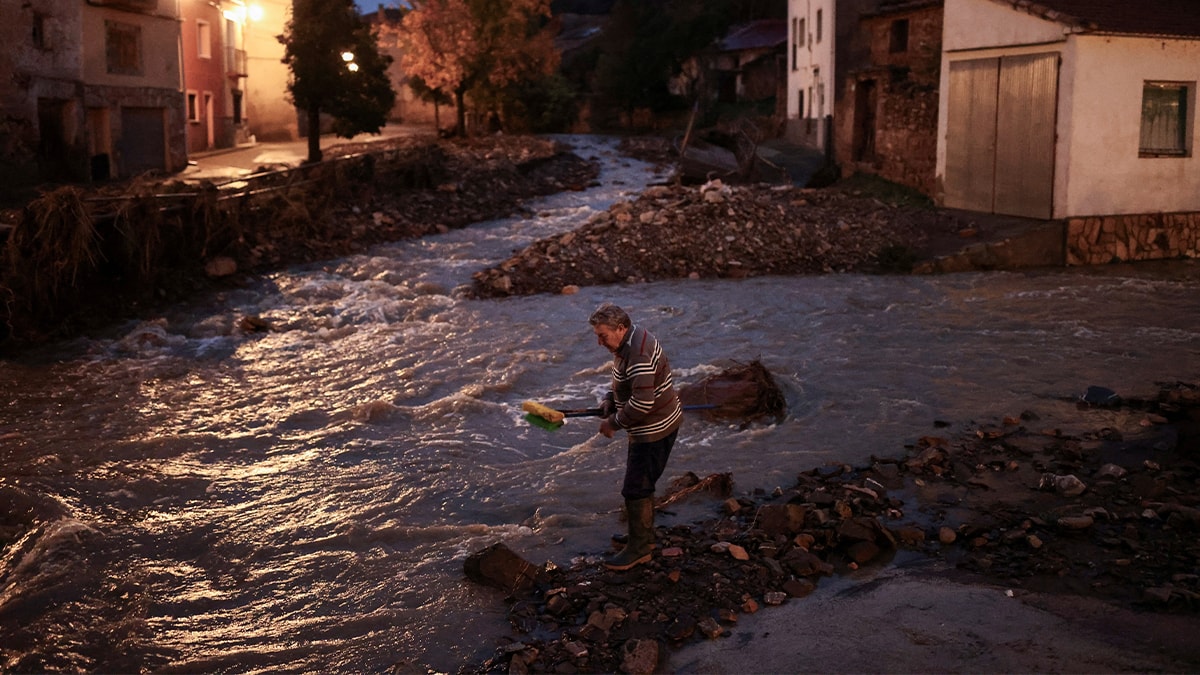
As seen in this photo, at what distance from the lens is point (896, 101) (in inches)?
890

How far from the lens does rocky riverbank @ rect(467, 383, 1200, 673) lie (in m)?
5.47

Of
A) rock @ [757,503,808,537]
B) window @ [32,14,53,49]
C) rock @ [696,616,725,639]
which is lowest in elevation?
rock @ [696,616,725,639]

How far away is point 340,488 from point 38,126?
19.2 metres

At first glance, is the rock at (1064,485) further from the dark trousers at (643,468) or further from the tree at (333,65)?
the tree at (333,65)

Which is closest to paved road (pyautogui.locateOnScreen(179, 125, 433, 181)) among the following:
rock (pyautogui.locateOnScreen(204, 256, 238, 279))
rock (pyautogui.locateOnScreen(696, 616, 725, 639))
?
rock (pyautogui.locateOnScreen(204, 256, 238, 279))

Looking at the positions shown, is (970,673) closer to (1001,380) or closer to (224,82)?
(1001,380)

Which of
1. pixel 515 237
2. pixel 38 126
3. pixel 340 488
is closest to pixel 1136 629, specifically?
pixel 340 488

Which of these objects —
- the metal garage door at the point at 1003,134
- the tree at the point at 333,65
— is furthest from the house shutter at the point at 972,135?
the tree at the point at 333,65

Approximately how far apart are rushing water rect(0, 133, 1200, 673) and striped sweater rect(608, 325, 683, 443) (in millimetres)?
1131

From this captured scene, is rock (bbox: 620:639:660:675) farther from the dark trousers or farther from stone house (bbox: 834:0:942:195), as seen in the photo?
stone house (bbox: 834:0:942:195)

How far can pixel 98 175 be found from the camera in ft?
84.3

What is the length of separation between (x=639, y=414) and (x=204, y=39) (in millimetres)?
34408

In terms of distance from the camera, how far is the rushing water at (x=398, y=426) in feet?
20.5

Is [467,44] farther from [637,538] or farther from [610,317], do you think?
[637,538]
